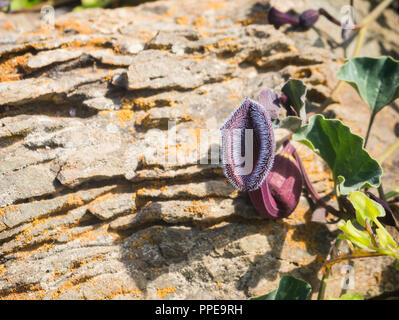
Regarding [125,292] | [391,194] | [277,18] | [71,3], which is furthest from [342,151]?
[71,3]

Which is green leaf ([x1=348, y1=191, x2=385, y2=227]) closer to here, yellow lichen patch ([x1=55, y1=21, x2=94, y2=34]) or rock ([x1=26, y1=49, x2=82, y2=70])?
rock ([x1=26, y1=49, x2=82, y2=70])

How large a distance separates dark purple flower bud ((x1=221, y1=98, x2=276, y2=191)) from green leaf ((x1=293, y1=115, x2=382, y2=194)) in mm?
232

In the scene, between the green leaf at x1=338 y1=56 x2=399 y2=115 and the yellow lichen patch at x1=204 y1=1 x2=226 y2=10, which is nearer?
the green leaf at x1=338 y1=56 x2=399 y2=115

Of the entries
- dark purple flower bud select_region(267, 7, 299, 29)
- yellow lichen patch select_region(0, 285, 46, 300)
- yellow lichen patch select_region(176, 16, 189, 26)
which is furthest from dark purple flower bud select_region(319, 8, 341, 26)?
yellow lichen patch select_region(0, 285, 46, 300)

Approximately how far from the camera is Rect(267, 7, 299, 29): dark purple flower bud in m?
2.39

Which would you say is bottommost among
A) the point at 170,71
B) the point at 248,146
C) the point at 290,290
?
the point at 290,290

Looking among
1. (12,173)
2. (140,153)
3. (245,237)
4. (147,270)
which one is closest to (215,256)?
(245,237)

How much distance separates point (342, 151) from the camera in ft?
5.65

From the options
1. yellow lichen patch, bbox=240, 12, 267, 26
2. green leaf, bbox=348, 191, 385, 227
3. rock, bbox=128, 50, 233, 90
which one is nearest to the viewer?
green leaf, bbox=348, 191, 385, 227

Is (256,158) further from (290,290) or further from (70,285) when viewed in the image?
(70,285)

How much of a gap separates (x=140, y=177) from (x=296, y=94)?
2.93 feet

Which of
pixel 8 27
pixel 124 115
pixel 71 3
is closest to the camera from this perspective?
pixel 124 115

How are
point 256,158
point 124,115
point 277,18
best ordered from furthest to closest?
point 277,18 → point 124,115 → point 256,158

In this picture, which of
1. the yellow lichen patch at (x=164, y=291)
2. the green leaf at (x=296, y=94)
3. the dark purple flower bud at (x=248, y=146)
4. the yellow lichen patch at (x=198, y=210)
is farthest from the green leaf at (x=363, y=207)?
the yellow lichen patch at (x=164, y=291)
